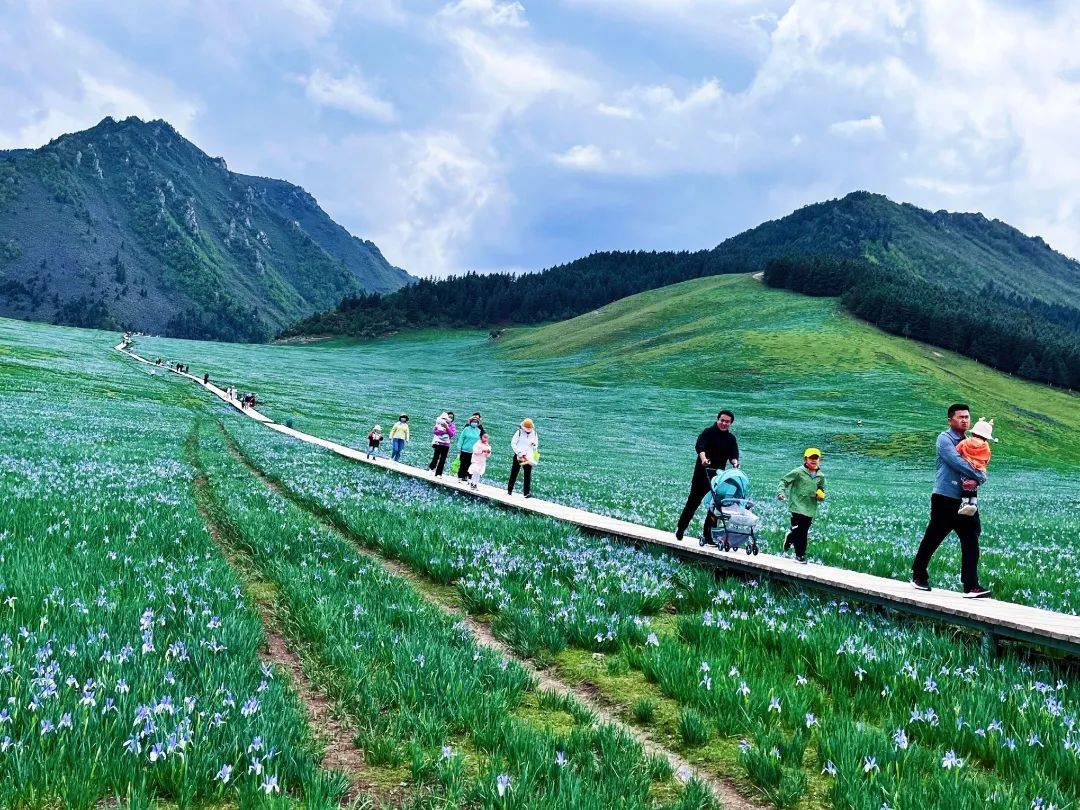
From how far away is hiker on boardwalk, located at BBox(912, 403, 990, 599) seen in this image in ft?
28.9

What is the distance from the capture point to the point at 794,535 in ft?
37.4

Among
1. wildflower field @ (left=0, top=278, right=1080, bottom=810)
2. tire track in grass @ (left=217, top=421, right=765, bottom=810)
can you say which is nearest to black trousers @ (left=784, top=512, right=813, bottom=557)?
wildflower field @ (left=0, top=278, right=1080, bottom=810)

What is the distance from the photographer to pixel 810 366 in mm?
99000

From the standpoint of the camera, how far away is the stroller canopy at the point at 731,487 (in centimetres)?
1190

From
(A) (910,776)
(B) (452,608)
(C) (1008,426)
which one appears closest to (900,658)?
(A) (910,776)

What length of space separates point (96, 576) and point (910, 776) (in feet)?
25.5

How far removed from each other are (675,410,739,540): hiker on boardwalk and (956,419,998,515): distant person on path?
4029 mm

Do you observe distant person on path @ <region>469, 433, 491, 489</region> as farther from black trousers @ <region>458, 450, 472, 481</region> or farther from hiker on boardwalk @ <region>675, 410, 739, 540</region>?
hiker on boardwalk @ <region>675, 410, 739, 540</region>

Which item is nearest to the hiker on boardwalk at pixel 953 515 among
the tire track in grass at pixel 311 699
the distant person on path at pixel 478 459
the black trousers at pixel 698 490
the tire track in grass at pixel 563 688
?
the black trousers at pixel 698 490

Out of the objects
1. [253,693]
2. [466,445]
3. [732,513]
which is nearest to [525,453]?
[466,445]

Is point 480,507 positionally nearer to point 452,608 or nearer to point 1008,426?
point 452,608

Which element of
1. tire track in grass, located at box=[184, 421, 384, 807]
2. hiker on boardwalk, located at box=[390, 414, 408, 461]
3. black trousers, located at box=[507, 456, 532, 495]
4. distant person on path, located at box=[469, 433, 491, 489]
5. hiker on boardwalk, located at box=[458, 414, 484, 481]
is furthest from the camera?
hiker on boardwalk, located at box=[390, 414, 408, 461]

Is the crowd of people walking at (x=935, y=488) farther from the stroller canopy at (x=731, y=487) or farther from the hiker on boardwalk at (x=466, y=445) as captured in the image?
the hiker on boardwalk at (x=466, y=445)

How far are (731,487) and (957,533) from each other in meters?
3.70
